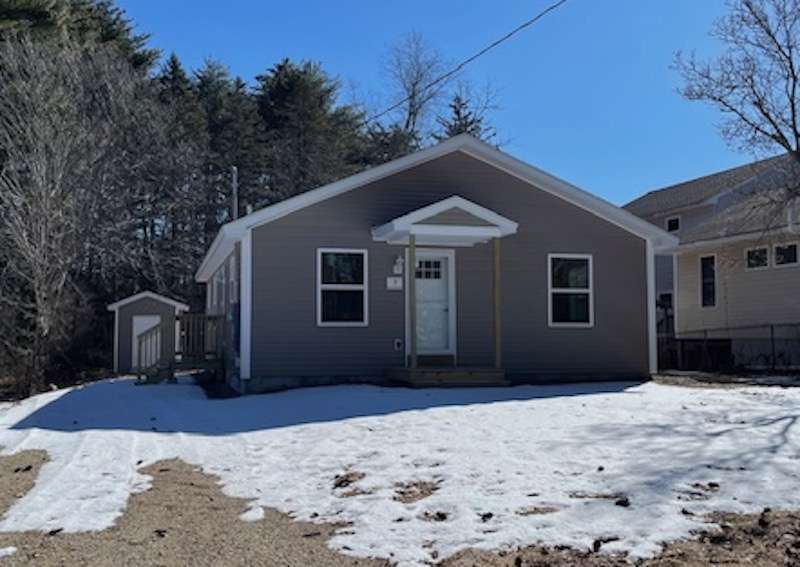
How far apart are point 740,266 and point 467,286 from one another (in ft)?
40.0

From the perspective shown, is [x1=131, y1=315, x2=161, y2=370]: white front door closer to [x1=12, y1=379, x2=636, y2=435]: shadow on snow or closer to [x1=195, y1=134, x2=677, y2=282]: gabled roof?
[x1=195, y1=134, x2=677, y2=282]: gabled roof

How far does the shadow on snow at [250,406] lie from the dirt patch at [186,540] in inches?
133

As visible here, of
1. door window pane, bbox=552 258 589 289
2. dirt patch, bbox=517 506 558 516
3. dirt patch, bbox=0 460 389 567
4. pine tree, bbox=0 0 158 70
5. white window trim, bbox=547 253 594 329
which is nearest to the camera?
dirt patch, bbox=0 460 389 567

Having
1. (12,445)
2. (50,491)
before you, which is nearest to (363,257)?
(12,445)

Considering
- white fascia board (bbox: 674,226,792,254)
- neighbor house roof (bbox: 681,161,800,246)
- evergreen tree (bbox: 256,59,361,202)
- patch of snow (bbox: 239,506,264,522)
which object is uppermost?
evergreen tree (bbox: 256,59,361,202)

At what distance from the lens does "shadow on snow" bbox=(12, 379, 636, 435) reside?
31.8 ft

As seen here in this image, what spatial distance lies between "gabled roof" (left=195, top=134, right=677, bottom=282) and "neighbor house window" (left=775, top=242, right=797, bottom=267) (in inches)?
317

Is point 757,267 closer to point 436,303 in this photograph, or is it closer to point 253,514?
point 436,303

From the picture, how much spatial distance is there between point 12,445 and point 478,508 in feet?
19.0

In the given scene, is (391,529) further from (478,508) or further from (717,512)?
(717,512)

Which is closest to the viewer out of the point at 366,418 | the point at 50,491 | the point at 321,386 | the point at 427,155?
the point at 50,491

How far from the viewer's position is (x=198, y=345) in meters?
17.2

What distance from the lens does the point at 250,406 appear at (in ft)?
36.4

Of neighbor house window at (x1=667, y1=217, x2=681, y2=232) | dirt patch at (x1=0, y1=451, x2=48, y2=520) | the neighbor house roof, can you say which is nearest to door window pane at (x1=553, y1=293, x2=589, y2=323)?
the neighbor house roof
